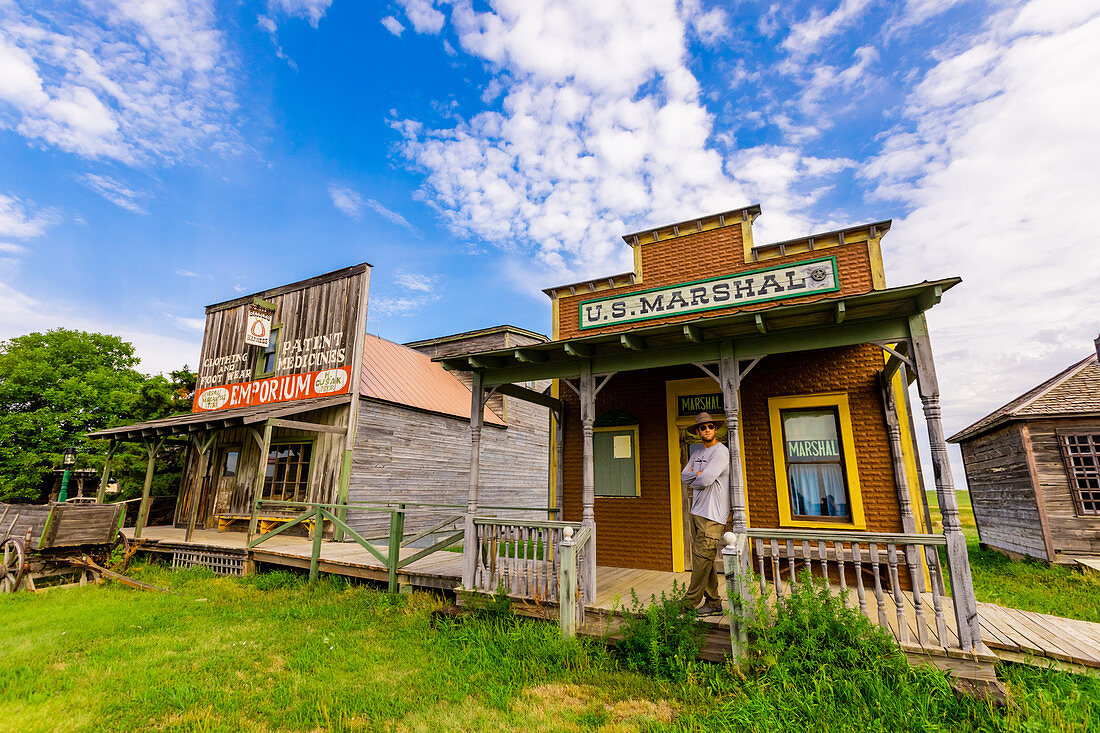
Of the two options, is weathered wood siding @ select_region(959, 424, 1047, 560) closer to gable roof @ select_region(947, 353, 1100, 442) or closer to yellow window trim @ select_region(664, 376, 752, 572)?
gable roof @ select_region(947, 353, 1100, 442)

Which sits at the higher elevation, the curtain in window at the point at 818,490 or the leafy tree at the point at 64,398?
the leafy tree at the point at 64,398

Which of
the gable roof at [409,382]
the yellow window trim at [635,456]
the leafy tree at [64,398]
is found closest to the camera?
the yellow window trim at [635,456]

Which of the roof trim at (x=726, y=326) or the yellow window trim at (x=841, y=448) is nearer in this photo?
the roof trim at (x=726, y=326)

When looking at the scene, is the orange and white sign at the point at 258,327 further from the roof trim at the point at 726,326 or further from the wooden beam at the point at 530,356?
the wooden beam at the point at 530,356

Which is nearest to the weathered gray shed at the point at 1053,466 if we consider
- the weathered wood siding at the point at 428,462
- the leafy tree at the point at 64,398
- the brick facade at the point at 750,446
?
the brick facade at the point at 750,446

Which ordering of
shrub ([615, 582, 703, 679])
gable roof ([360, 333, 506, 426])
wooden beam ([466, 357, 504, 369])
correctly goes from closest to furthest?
shrub ([615, 582, 703, 679])
wooden beam ([466, 357, 504, 369])
gable roof ([360, 333, 506, 426])

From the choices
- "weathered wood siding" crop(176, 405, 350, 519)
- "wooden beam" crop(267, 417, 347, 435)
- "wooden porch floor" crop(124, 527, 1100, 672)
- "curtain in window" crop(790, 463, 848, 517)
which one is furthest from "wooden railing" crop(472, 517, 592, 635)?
"weathered wood siding" crop(176, 405, 350, 519)

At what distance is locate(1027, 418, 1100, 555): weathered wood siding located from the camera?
1055 cm

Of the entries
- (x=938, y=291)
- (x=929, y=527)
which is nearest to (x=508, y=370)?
(x=938, y=291)

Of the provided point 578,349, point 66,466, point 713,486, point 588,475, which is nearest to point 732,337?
point 713,486

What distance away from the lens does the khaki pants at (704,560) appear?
5.41 meters

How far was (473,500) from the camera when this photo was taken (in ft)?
24.1

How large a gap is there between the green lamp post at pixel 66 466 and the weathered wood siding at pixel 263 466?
733 cm

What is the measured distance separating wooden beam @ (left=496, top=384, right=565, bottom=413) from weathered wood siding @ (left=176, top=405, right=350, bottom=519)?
259 inches
